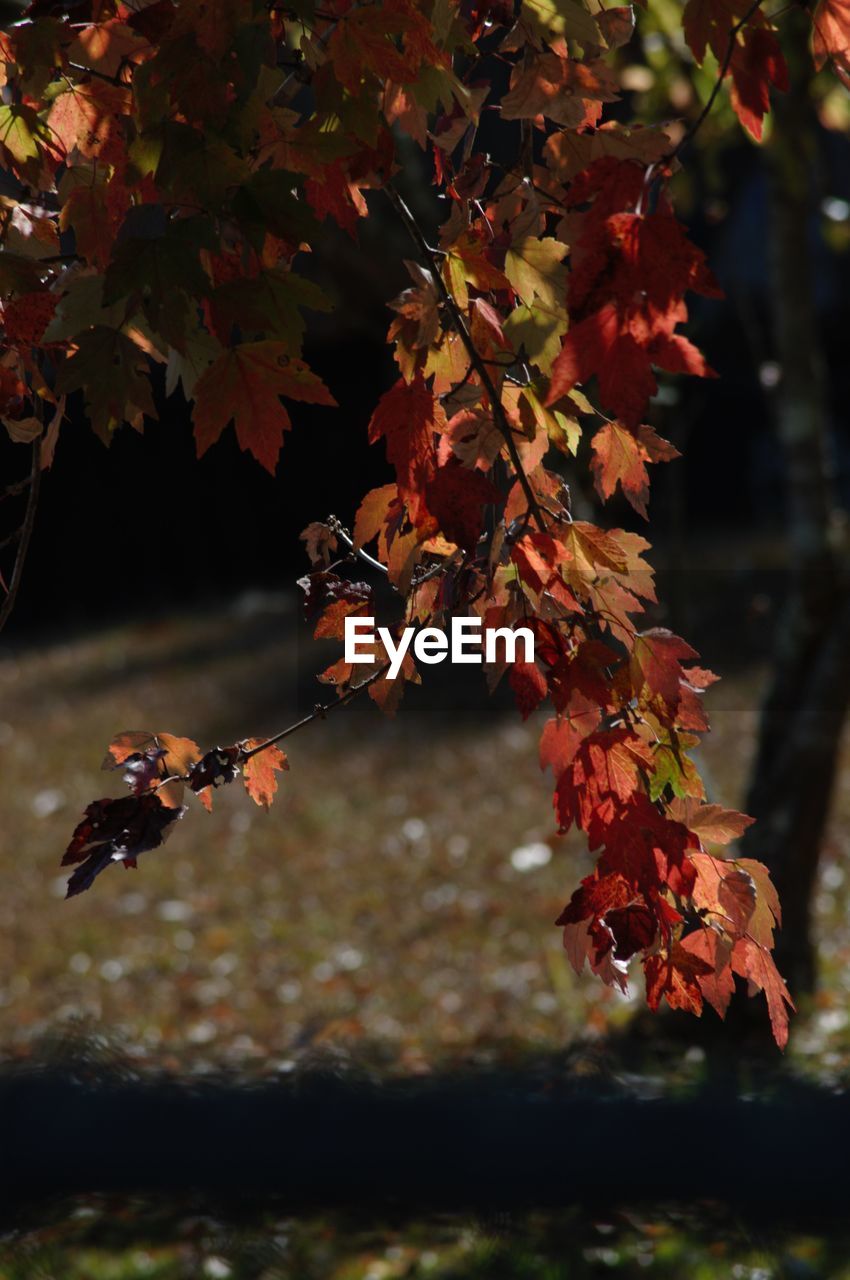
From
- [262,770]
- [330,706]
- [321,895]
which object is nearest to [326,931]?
[321,895]

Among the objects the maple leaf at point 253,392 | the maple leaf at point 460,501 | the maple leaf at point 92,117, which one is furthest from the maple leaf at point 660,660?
the maple leaf at point 92,117

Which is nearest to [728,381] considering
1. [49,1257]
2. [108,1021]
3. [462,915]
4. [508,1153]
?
[462,915]

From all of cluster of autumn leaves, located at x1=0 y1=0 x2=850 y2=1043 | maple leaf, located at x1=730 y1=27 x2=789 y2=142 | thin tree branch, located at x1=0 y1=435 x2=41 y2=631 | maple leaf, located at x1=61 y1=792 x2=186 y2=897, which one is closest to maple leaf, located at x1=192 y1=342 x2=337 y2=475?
cluster of autumn leaves, located at x1=0 y1=0 x2=850 y2=1043

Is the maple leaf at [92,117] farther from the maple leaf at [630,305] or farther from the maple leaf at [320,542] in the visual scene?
the maple leaf at [630,305]

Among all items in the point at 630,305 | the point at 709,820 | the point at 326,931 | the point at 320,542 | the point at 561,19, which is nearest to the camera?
the point at 630,305

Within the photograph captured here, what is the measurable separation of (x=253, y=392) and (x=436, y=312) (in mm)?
216

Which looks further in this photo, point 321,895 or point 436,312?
point 321,895

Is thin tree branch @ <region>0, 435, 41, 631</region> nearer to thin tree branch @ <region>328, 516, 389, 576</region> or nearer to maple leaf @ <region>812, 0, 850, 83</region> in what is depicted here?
thin tree branch @ <region>328, 516, 389, 576</region>

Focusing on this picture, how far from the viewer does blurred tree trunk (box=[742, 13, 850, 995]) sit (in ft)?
13.9

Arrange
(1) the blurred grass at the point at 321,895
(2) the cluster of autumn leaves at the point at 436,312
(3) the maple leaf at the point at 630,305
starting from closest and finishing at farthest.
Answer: (3) the maple leaf at the point at 630,305, (2) the cluster of autumn leaves at the point at 436,312, (1) the blurred grass at the point at 321,895

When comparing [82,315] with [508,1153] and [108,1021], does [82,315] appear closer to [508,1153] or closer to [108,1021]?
[508,1153]

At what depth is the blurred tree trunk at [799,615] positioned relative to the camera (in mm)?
4242

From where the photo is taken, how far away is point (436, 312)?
1.50 metres

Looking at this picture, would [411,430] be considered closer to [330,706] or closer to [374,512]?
[374,512]
